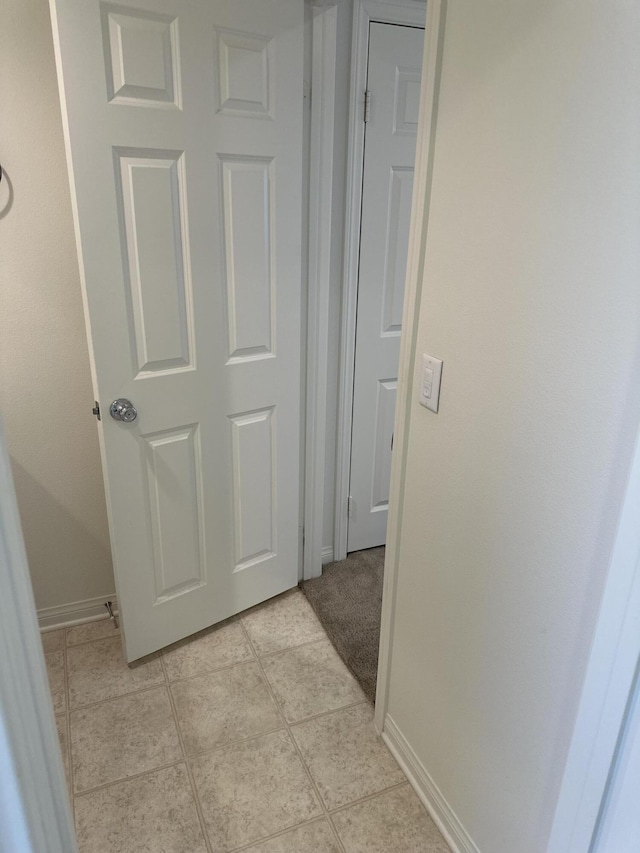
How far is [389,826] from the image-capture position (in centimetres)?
155

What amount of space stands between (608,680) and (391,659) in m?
0.81

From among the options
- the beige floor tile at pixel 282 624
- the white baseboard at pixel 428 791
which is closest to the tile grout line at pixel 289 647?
the beige floor tile at pixel 282 624

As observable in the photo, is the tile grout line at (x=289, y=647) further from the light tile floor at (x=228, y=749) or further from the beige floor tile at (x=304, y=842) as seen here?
the beige floor tile at (x=304, y=842)

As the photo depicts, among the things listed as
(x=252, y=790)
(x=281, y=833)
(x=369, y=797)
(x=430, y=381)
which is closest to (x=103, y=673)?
(x=252, y=790)

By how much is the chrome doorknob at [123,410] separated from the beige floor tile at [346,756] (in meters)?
1.04

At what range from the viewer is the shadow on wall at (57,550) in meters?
2.05

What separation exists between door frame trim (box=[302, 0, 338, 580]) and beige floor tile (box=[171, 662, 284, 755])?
0.57 metres

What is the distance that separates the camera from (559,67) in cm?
95

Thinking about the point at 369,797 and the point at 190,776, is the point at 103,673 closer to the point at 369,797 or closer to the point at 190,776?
the point at 190,776

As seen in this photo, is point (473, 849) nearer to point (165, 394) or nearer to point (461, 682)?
point (461, 682)

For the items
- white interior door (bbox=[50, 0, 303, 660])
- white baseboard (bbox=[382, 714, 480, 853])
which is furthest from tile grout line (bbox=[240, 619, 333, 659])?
white baseboard (bbox=[382, 714, 480, 853])

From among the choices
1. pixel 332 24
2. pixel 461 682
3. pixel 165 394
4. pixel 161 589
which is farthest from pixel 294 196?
pixel 461 682

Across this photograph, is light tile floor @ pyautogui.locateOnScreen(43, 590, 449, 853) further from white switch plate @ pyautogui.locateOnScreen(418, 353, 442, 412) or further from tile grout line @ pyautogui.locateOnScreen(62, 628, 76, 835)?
white switch plate @ pyautogui.locateOnScreen(418, 353, 442, 412)

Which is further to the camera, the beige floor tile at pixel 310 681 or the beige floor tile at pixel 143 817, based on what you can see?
the beige floor tile at pixel 310 681
